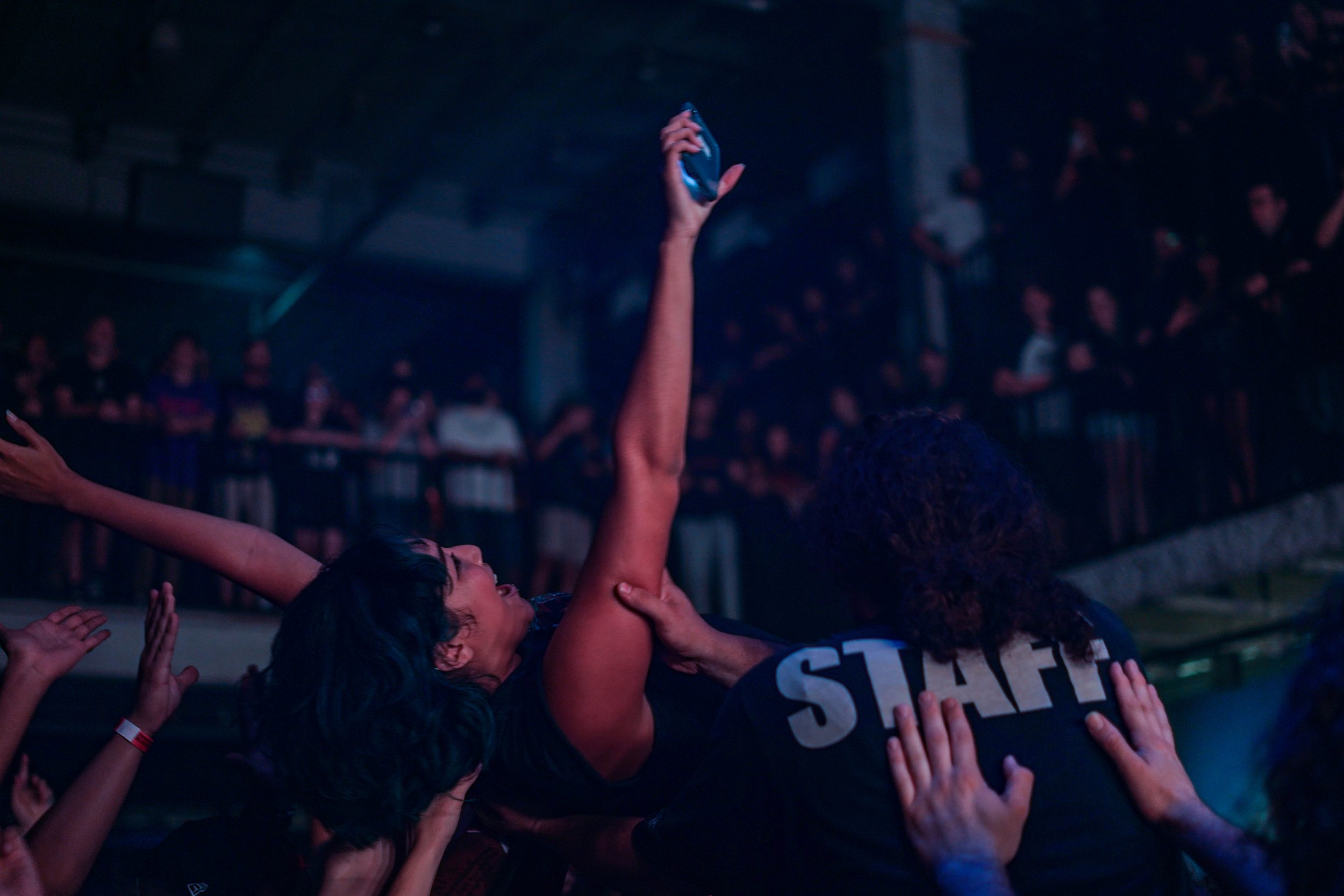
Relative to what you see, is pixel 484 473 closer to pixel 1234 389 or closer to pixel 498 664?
pixel 1234 389

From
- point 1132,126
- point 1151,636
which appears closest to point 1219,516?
point 1151,636

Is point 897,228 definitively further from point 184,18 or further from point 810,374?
point 184,18

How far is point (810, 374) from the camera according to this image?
8844 millimetres

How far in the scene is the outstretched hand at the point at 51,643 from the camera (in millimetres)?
2342

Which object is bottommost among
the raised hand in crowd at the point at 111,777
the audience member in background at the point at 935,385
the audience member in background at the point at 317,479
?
the raised hand in crowd at the point at 111,777

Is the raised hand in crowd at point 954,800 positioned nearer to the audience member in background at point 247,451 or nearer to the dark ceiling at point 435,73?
the audience member in background at point 247,451

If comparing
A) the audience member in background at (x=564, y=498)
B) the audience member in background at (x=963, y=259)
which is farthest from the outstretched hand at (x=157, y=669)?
the audience member in background at (x=963, y=259)

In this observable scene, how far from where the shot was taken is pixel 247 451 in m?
7.24

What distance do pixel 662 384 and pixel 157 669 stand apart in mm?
1548

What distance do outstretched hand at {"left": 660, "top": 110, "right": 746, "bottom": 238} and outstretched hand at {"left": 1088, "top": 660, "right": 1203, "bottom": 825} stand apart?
3.37ft

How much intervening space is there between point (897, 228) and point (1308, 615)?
7.60 metres

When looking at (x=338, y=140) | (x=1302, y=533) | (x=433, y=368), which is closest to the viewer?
(x=1302, y=533)

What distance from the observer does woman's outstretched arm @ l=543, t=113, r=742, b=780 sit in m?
1.73

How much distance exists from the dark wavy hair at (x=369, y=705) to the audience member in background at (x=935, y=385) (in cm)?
558
